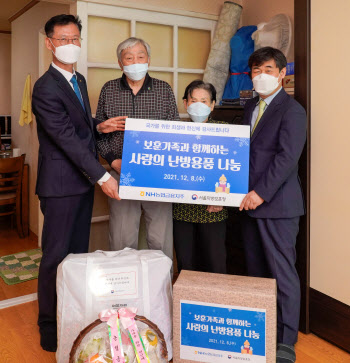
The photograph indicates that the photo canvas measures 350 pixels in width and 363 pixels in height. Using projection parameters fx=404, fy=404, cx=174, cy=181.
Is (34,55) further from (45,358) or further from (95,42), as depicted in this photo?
(45,358)

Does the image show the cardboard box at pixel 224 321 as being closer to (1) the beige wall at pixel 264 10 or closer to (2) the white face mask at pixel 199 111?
(2) the white face mask at pixel 199 111

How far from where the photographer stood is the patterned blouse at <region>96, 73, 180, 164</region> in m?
2.06

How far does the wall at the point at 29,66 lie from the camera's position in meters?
3.76

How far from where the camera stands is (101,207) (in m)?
2.67

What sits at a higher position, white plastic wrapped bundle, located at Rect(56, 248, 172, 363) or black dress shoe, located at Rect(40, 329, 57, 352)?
white plastic wrapped bundle, located at Rect(56, 248, 172, 363)

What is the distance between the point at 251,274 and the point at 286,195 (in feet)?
1.58

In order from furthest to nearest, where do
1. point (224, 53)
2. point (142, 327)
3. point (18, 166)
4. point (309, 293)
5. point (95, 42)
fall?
point (18, 166) → point (224, 53) → point (95, 42) → point (309, 293) → point (142, 327)

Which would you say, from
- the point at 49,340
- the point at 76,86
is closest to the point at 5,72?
the point at 76,86

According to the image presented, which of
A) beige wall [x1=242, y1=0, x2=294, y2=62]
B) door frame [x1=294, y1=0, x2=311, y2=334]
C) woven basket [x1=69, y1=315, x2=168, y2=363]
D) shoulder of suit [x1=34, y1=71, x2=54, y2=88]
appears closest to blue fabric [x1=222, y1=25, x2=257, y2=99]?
beige wall [x1=242, y1=0, x2=294, y2=62]

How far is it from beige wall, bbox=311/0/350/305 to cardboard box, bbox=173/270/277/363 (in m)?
0.36

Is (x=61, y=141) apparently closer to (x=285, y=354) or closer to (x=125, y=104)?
(x=125, y=104)

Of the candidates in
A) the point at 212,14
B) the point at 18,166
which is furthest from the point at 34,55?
the point at 212,14

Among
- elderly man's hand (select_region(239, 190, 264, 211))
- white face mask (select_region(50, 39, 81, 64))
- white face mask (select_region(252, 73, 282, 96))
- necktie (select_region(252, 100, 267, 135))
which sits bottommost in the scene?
elderly man's hand (select_region(239, 190, 264, 211))

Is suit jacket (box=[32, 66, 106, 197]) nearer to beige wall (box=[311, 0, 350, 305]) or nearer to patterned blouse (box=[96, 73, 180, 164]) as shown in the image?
patterned blouse (box=[96, 73, 180, 164])
